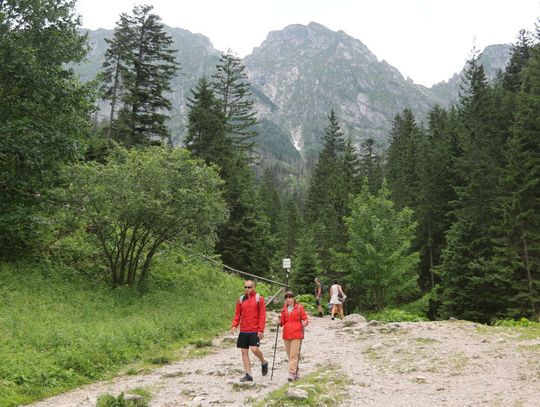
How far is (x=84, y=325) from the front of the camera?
12.4 metres

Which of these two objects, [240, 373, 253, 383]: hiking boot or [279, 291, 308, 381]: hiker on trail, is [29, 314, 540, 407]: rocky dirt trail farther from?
[279, 291, 308, 381]: hiker on trail

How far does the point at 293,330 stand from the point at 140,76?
26.9 m

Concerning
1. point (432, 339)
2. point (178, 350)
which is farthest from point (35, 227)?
point (432, 339)

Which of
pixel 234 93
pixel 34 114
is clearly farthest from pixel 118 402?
pixel 234 93

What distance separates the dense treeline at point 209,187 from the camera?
51.5 ft

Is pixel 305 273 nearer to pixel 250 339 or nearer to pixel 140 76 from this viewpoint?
pixel 140 76

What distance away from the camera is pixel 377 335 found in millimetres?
14445

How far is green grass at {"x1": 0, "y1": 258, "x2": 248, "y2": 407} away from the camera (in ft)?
30.2

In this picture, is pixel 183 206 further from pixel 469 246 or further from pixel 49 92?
pixel 469 246

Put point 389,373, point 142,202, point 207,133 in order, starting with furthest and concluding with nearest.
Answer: point 207,133 → point 142,202 → point 389,373

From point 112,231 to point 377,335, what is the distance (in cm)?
1003

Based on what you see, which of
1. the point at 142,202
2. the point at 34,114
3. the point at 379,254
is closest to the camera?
the point at 142,202

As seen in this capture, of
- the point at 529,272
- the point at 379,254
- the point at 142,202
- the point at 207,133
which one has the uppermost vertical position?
the point at 207,133

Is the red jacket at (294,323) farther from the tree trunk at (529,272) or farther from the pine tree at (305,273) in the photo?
the pine tree at (305,273)
